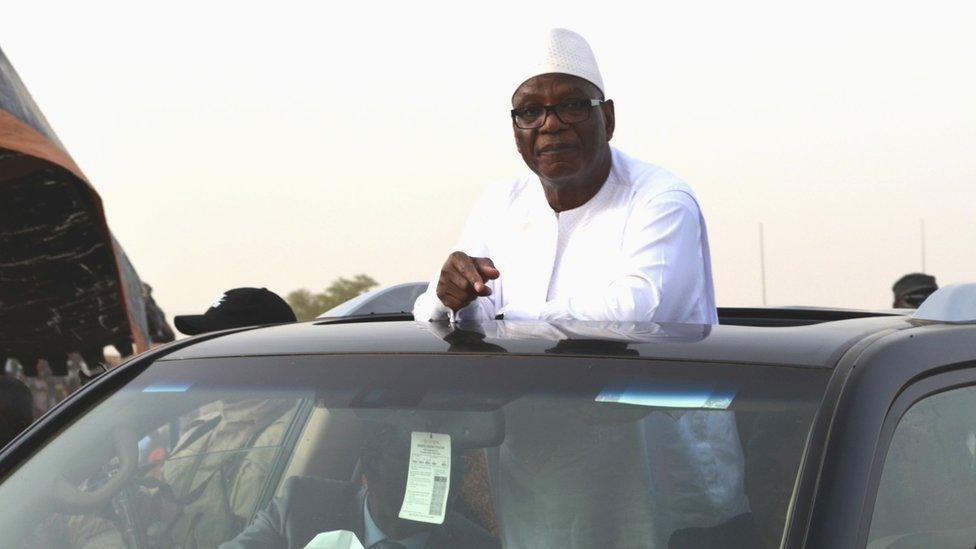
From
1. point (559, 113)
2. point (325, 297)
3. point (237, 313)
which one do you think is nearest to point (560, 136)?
point (559, 113)

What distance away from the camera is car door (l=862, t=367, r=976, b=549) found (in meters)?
2.17

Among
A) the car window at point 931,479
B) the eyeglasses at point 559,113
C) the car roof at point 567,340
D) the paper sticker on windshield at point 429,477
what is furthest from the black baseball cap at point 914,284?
the paper sticker on windshield at point 429,477

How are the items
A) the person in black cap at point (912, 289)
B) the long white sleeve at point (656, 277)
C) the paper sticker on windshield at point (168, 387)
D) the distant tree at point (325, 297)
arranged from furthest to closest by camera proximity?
the distant tree at point (325, 297), the person in black cap at point (912, 289), the long white sleeve at point (656, 277), the paper sticker on windshield at point (168, 387)

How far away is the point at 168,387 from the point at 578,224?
45.0 inches

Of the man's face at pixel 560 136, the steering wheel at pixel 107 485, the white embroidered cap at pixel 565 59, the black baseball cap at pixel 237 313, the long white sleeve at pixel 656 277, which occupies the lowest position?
the black baseball cap at pixel 237 313

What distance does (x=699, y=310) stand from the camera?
3258mm

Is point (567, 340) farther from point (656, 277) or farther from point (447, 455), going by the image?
point (656, 277)

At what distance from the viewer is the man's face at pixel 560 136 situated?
3348 mm

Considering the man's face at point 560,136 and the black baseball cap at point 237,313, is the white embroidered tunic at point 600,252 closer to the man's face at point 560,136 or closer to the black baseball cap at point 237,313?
the man's face at point 560,136

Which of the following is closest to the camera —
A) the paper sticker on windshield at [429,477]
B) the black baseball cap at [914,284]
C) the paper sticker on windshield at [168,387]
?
the paper sticker on windshield at [429,477]

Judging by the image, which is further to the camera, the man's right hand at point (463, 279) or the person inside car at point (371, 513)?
the man's right hand at point (463, 279)

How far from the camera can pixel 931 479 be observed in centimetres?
242

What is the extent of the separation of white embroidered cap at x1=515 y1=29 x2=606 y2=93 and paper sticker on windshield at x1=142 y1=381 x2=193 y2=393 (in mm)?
1242

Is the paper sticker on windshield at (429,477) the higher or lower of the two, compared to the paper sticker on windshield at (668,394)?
lower
